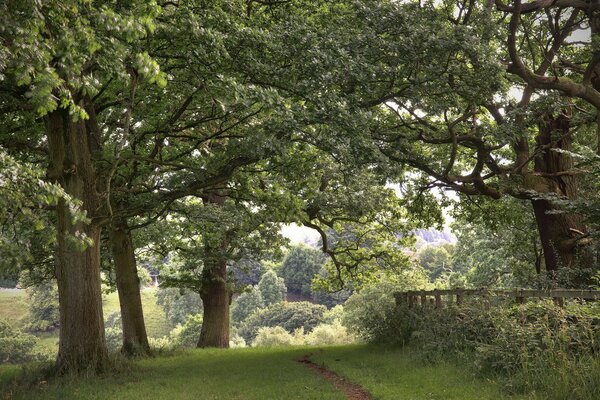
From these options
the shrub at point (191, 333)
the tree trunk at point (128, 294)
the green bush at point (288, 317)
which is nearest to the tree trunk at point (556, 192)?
the tree trunk at point (128, 294)

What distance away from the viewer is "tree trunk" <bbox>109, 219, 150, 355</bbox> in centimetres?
1998

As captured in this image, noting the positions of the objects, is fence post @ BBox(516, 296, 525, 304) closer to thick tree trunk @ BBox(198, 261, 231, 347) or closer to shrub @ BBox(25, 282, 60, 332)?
thick tree trunk @ BBox(198, 261, 231, 347)

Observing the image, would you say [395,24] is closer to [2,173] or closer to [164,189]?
[164,189]

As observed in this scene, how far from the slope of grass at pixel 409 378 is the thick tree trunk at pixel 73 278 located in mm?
6768

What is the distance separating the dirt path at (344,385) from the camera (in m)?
10.8

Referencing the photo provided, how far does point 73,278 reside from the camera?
549 inches

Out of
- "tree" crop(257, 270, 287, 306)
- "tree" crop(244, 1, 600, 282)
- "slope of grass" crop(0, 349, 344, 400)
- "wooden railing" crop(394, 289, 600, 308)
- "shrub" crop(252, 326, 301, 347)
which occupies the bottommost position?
"shrub" crop(252, 326, 301, 347)

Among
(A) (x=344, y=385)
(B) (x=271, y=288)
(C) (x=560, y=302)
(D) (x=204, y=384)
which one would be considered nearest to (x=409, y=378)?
(A) (x=344, y=385)

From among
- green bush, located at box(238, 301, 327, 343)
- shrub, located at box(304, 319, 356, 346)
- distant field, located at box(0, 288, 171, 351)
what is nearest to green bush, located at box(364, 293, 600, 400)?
shrub, located at box(304, 319, 356, 346)

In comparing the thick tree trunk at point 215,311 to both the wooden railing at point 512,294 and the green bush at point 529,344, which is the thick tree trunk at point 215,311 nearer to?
the wooden railing at point 512,294

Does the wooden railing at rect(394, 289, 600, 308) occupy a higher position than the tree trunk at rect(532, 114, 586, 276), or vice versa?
the tree trunk at rect(532, 114, 586, 276)

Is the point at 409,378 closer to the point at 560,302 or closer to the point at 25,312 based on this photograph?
the point at 560,302

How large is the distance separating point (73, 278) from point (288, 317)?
78.5 metres

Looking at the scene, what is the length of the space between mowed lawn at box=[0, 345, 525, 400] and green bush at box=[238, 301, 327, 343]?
7069cm
